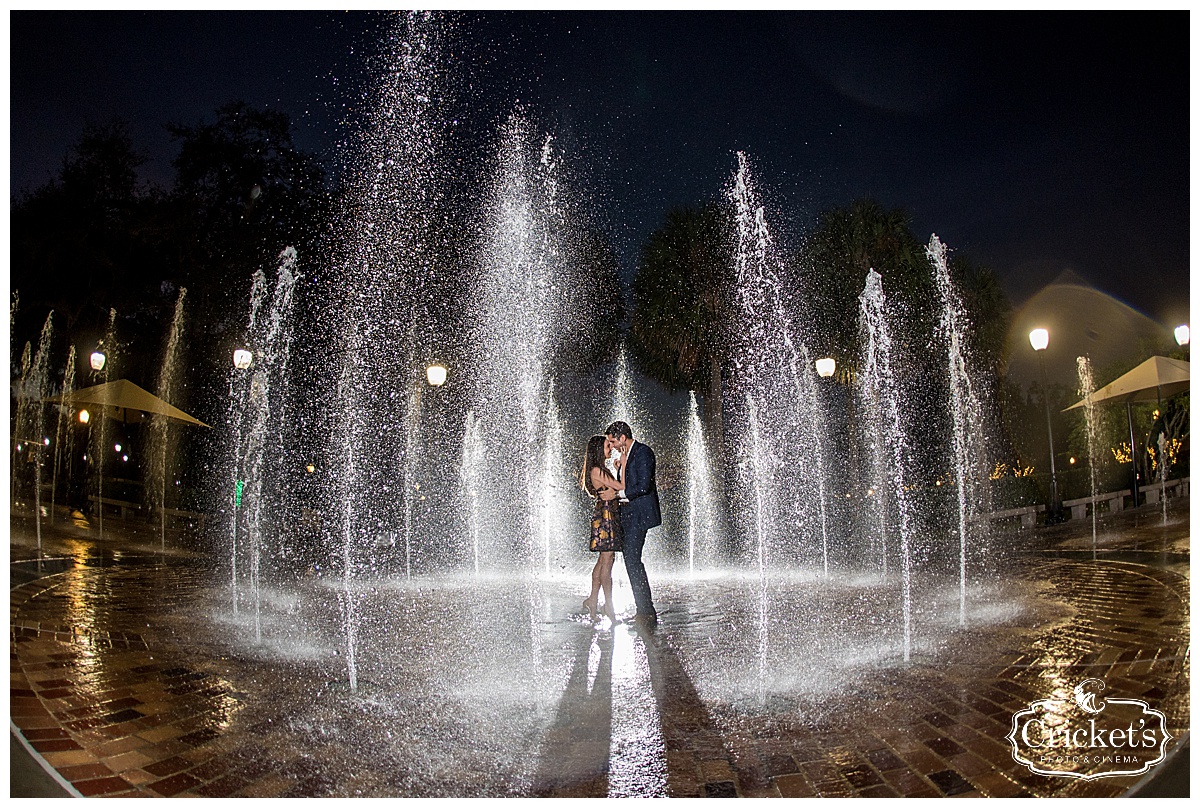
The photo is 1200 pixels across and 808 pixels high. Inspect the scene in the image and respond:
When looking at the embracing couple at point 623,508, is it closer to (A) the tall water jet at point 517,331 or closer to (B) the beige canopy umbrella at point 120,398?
(A) the tall water jet at point 517,331

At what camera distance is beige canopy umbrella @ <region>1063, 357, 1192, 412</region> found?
42.7 ft

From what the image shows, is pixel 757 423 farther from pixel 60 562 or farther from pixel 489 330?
pixel 60 562

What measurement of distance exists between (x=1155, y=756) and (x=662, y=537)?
12.9 m

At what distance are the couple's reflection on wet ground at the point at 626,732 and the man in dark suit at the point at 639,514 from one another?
95cm

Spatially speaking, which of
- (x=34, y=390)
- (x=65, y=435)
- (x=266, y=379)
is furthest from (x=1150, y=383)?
(x=65, y=435)

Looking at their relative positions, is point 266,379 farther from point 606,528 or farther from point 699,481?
point 606,528

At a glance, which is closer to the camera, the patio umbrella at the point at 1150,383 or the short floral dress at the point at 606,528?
the short floral dress at the point at 606,528

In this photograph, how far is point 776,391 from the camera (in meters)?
23.7

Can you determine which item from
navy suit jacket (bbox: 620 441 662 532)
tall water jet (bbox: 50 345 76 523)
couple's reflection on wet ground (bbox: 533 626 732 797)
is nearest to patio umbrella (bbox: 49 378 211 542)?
tall water jet (bbox: 50 345 76 523)

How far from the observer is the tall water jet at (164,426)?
17.0 m

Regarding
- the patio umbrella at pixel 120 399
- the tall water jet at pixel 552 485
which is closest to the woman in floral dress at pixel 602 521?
the tall water jet at pixel 552 485

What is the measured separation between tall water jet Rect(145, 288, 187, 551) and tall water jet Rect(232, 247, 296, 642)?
1.65 metres

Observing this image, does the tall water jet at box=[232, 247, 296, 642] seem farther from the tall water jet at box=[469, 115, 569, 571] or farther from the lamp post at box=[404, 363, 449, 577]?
the tall water jet at box=[469, 115, 569, 571]
